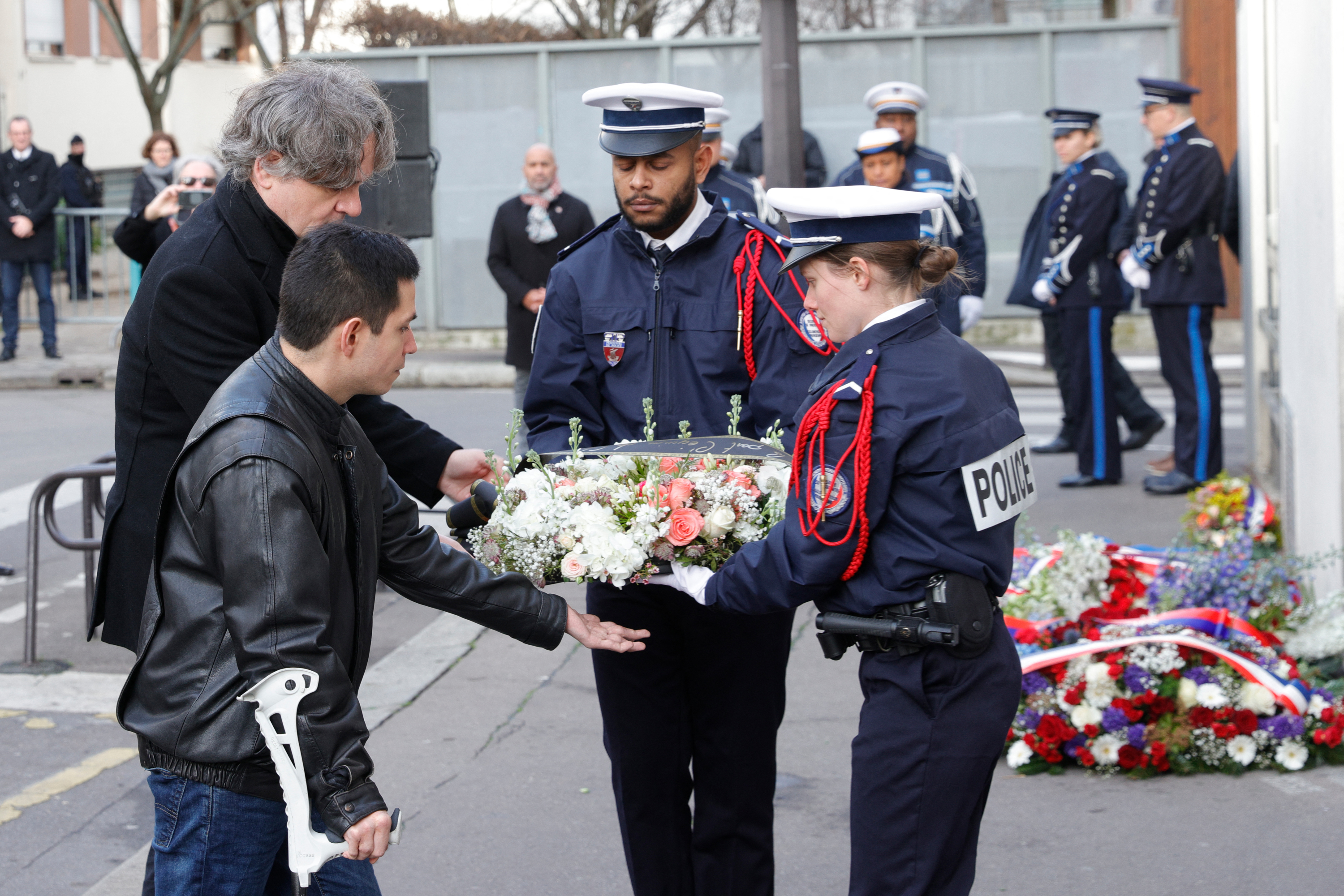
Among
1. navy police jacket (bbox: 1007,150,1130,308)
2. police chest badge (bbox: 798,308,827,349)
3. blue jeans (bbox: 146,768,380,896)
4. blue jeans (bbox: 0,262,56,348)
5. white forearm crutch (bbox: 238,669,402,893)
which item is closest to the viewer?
white forearm crutch (bbox: 238,669,402,893)

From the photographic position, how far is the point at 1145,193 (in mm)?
8688

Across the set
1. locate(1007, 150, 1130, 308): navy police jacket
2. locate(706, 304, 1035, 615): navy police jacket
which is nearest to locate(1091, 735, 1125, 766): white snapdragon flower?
locate(706, 304, 1035, 615): navy police jacket

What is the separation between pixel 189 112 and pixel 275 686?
3530 cm

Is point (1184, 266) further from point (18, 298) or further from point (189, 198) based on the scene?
point (18, 298)

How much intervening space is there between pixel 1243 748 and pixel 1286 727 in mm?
141

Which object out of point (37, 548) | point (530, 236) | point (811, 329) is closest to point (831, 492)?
point (811, 329)

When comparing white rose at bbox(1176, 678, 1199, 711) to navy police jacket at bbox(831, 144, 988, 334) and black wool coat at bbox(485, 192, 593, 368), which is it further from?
black wool coat at bbox(485, 192, 593, 368)

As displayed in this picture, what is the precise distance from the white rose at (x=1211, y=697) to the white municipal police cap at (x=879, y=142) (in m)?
4.65

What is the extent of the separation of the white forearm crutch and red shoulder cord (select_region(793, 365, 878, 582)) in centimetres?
94

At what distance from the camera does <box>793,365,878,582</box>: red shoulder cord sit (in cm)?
270

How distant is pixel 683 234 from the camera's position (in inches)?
137

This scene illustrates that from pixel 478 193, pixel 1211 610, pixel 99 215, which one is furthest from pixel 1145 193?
pixel 99 215

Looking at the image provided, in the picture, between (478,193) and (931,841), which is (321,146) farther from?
(478,193)

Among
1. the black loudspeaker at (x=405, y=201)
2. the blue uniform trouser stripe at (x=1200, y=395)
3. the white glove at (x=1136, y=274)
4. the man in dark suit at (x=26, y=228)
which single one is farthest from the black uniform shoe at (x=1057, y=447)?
the man in dark suit at (x=26, y=228)
